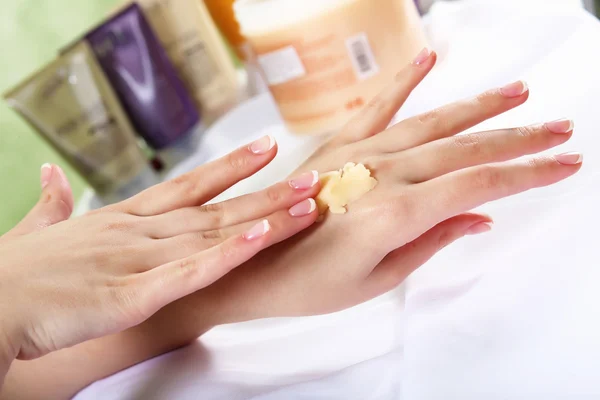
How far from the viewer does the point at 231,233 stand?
459 mm

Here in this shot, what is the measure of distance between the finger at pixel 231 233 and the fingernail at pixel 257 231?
0.01 m

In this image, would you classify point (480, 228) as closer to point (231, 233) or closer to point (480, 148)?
point (480, 148)

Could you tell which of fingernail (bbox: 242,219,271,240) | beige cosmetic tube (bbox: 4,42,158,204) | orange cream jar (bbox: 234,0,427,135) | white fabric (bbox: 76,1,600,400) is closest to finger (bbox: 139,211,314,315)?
fingernail (bbox: 242,219,271,240)

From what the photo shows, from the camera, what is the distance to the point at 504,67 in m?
0.61

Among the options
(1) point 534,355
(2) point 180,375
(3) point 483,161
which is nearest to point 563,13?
(3) point 483,161

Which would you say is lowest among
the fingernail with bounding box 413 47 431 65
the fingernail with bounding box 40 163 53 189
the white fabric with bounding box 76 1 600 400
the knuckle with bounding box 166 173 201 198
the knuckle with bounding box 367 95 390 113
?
the white fabric with bounding box 76 1 600 400

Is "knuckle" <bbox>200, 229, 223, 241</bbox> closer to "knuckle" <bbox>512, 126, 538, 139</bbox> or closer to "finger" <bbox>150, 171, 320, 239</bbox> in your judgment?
"finger" <bbox>150, 171, 320, 239</bbox>

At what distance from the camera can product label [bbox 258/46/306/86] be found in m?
0.65

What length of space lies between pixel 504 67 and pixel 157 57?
0.46 meters

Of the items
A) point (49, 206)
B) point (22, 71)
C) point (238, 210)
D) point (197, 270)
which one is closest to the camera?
point (197, 270)

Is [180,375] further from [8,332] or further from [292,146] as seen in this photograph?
[292,146]

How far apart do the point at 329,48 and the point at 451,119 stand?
7.7 inches

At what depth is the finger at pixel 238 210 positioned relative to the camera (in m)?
0.45

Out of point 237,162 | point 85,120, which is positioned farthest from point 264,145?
point 85,120
